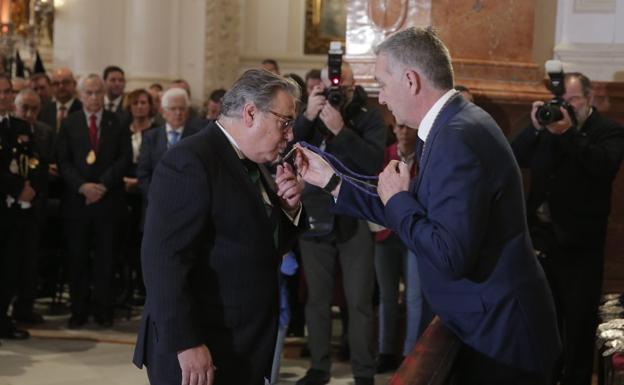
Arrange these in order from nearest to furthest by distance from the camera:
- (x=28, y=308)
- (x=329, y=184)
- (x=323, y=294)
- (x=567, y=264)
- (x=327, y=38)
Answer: (x=329, y=184)
(x=567, y=264)
(x=323, y=294)
(x=28, y=308)
(x=327, y=38)

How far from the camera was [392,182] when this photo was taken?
11.6ft

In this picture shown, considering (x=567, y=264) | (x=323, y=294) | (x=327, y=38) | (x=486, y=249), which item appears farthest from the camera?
(x=327, y=38)

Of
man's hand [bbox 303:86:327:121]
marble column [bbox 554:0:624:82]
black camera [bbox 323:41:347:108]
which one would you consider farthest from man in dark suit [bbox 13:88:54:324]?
marble column [bbox 554:0:624:82]

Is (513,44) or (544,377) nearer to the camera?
(544,377)

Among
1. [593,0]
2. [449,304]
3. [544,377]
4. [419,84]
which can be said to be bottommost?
[544,377]

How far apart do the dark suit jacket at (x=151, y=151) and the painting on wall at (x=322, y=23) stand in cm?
893

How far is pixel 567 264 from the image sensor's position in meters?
6.50

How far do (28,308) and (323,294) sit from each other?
2.82m

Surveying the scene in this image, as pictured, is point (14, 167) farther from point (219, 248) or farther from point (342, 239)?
point (219, 248)

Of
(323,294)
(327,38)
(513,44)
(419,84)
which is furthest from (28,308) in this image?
(327,38)

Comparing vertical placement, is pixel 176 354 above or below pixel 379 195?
below

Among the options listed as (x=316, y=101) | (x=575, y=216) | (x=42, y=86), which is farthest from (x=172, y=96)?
(x=575, y=216)

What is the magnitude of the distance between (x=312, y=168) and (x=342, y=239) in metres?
2.96

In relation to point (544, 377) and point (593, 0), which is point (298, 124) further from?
point (544, 377)
